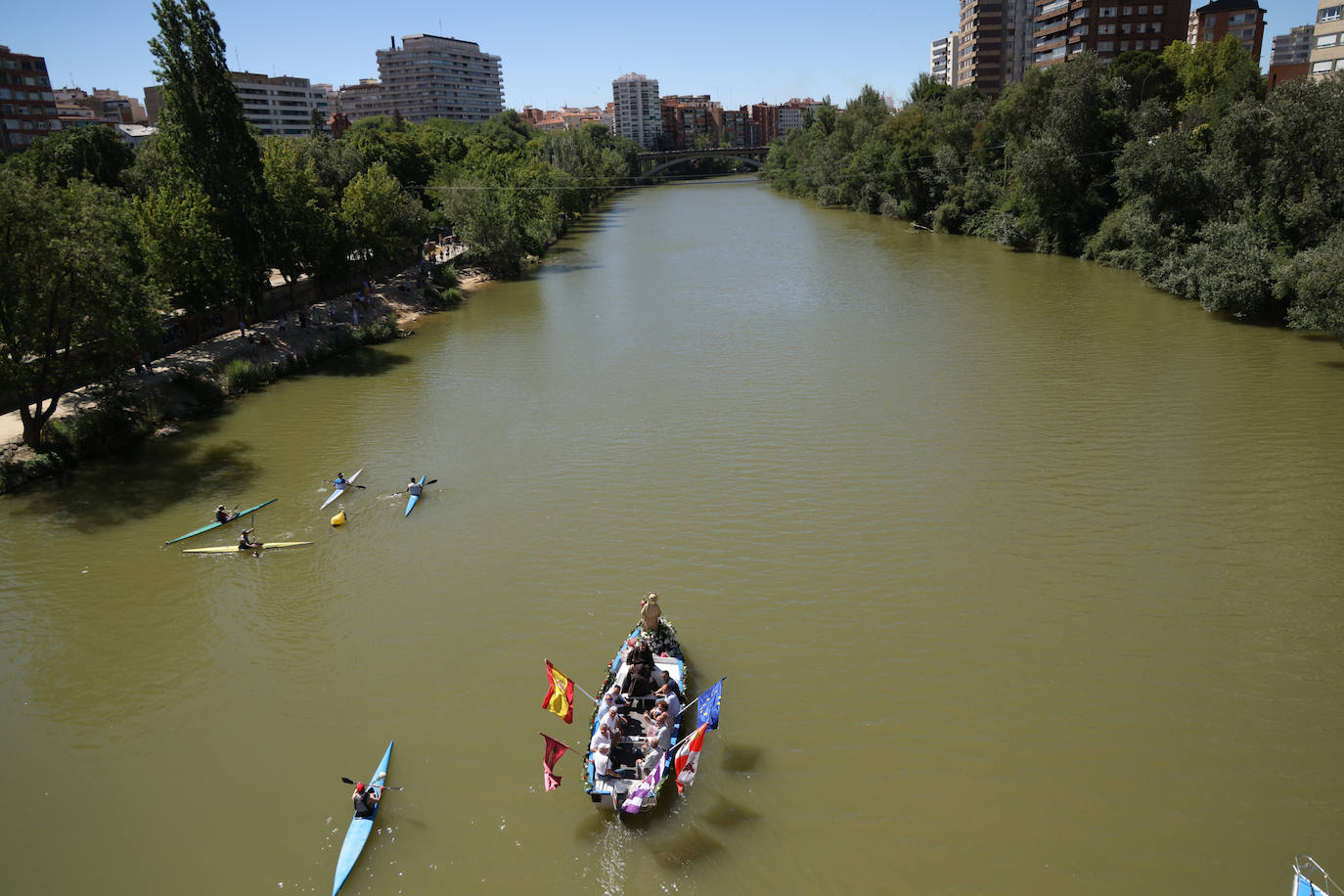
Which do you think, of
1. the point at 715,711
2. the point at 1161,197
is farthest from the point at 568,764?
the point at 1161,197

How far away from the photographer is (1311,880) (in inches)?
379

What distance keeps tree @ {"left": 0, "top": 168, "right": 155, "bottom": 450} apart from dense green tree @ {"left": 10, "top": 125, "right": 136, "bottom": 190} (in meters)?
32.1

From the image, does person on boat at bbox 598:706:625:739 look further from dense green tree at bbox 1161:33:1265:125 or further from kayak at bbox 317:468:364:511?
dense green tree at bbox 1161:33:1265:125

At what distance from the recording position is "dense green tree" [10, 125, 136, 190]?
51.0 metres

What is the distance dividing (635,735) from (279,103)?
154752mm

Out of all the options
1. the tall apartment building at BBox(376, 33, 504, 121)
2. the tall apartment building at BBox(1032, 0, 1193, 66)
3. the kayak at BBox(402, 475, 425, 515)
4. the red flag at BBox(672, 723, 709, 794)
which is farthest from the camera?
the tall apartment building at BBox(376, 33, 504, 121)

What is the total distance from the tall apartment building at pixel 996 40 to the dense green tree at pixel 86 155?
10112cm

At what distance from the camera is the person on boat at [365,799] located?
1097 cm

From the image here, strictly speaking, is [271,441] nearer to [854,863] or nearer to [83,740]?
[83,740]

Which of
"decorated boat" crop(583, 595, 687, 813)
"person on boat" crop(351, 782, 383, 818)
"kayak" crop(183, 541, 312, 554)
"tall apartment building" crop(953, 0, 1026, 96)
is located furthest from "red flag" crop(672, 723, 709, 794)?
"tall apartment building" crop(953, 0, 1026, 96)

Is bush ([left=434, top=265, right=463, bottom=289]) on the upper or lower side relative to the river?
upper

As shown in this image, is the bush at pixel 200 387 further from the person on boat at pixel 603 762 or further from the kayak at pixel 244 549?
the person on boat at pixel 603 762

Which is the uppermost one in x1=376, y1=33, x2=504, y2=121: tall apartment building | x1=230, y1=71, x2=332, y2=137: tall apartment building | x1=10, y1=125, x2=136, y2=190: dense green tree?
x1=376, y1=33, x2=504, y2=121: tall apartment building

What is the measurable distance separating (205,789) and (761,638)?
30.5 ft
